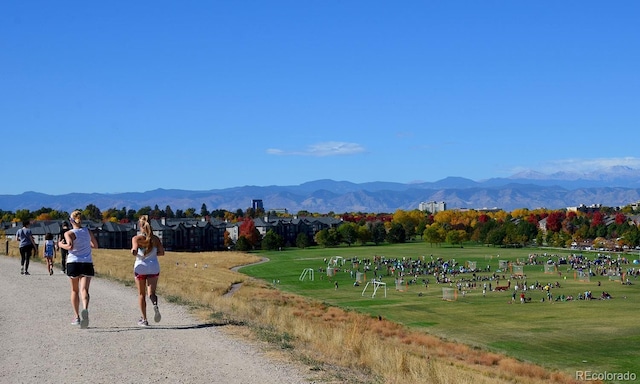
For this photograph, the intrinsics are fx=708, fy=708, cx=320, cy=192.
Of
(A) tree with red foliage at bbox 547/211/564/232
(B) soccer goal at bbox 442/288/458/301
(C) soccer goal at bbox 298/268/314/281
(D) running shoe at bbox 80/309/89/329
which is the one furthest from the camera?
(A) tree with red foliage at bbox 547/211/564/232

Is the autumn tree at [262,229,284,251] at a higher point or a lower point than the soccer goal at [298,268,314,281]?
higher

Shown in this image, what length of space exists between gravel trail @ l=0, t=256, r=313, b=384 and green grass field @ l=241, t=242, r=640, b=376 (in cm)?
1999

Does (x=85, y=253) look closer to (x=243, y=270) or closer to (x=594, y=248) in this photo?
(x=243, y=270)

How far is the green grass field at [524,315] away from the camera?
33.8 m

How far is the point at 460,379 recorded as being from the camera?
39.1ft

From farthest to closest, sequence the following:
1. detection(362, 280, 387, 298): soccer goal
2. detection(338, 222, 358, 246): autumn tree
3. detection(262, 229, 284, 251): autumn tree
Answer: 1. detection(338, 222, 358, 246): autumn tree
2. detection(262, 229, 284, 251): autumn tree
3. detection(362, 280, 387, 298): soccer goal

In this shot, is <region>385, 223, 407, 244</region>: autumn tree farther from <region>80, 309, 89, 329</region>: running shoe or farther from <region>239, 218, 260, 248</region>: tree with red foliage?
<region>80, 309, 89, 329</region>: running shoe

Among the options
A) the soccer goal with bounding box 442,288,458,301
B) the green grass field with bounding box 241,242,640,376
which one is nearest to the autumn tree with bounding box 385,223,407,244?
the green grass field with bounding box 241,242,640,376

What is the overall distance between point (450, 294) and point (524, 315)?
13824 millimetres

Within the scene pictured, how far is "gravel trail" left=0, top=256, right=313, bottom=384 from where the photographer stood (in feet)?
33.3

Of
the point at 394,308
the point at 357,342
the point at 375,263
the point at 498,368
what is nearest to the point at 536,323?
the point at 394,308

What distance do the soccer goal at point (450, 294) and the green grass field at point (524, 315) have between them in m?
0.60

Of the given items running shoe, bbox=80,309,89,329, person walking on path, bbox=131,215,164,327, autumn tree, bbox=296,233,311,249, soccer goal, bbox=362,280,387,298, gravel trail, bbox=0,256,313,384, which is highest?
person walking on path, bbox=131,215,164,327

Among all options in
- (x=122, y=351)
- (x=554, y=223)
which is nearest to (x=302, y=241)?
(x=554, y=223)
